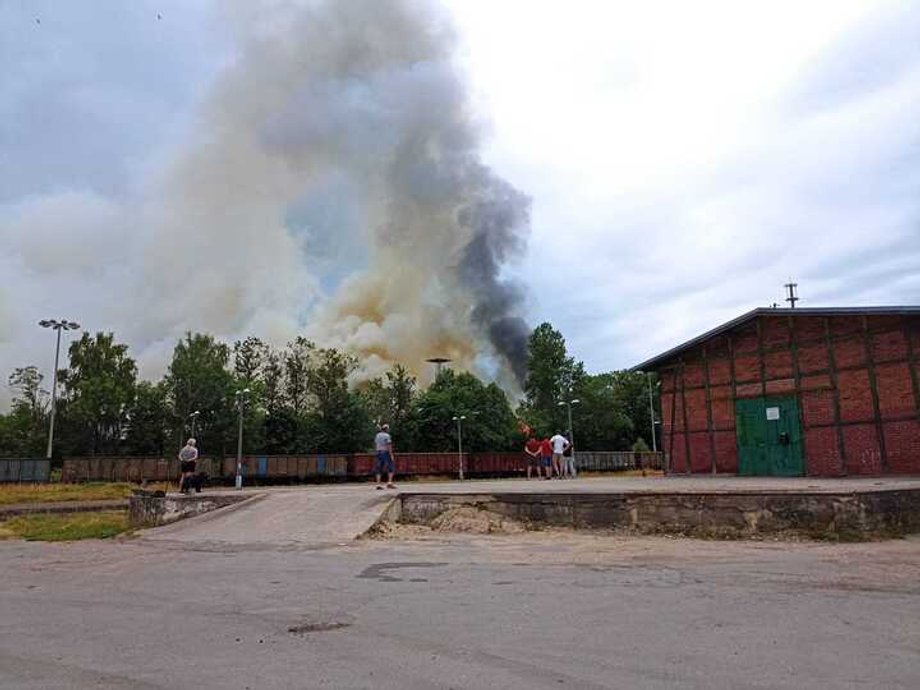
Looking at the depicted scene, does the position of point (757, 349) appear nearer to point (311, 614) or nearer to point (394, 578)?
point (394, 578)

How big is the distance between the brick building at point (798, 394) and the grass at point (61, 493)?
24.7 m

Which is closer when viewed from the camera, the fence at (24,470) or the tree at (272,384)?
the fence at (24,470)

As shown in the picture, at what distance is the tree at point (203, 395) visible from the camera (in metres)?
64.4

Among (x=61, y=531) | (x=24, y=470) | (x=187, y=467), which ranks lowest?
(x=61, y=531)

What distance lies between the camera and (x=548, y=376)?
76.9m

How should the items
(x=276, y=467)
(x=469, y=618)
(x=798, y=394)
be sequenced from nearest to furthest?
(x=469, y=618) < (x=798, y=394) < (x=276, y=467)

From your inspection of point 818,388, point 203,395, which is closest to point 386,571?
point 818,388

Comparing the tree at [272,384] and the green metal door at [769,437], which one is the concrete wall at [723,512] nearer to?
the green metal door at [769,437]

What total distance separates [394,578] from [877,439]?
682 inches

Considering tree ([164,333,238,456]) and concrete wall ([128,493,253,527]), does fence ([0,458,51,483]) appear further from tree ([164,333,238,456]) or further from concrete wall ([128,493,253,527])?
concrete wall ([128,493,253,527])

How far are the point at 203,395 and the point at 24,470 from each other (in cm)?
2242

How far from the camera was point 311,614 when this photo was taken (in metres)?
6.36

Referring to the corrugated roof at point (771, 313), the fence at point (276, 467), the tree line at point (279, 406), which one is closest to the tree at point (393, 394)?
the tree line at point (279, 406)

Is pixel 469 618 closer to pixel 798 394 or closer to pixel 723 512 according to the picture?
pixel 723 512
